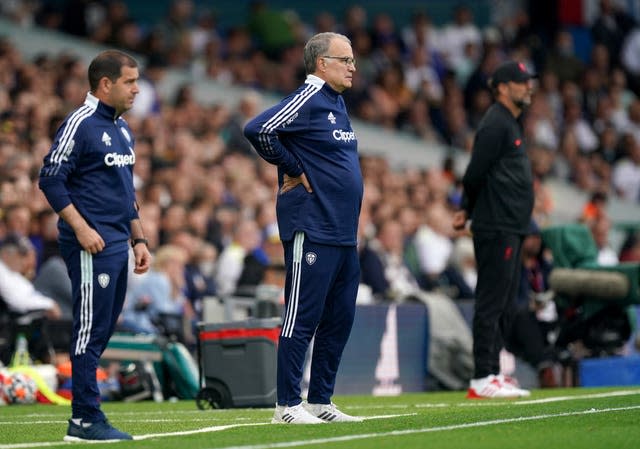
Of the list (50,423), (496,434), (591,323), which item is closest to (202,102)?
(591,323)

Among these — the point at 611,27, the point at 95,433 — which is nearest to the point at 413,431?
the point at 95,433

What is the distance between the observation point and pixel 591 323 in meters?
15.0

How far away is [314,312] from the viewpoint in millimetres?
8711

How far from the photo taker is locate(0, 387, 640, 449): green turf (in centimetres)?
741

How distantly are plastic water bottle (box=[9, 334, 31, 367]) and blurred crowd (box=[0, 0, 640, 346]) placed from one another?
128 centimetres

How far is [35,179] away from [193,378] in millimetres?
3329

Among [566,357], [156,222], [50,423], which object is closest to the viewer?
[50,423]

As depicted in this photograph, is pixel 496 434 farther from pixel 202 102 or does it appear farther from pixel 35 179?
pixel 202 102

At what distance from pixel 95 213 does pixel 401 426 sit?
6.70 feet

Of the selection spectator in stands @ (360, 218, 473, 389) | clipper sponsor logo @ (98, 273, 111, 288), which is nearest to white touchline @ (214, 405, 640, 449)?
clipper sponsor logo @ (98, 273, 111, 288)

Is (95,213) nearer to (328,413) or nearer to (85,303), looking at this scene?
(85,303)

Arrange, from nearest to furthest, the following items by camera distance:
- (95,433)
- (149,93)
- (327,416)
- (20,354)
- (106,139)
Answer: (95,433) → (106,139) → (327,416) → (20,354) → (149,93)

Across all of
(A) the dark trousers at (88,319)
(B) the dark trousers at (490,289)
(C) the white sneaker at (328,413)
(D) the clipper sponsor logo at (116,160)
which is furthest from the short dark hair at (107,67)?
(B) the dark trousers at (490,289)

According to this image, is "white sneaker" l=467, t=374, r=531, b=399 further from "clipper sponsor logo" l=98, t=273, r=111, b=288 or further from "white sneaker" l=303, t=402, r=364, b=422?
"clipper sponsor logo" l=98, t=273, r=111, b=288
